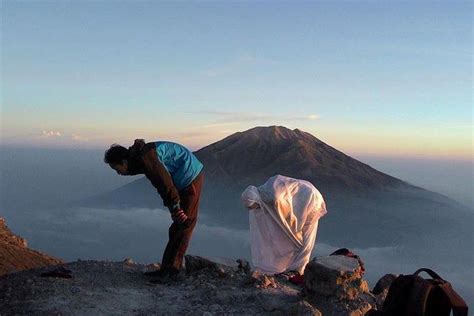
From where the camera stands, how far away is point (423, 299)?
2699mm

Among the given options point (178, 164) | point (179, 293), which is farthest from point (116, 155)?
point (179, 293)

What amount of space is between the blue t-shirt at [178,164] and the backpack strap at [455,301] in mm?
3875

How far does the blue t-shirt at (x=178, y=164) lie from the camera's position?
623cm

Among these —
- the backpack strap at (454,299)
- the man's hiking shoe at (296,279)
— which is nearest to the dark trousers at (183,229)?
the man's hiking shoe at (296,279)

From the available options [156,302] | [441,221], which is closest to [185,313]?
[156,302]

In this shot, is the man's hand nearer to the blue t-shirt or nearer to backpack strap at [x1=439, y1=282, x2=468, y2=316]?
the blue t-shirt

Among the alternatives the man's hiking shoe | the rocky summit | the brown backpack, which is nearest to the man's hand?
the rocky summit


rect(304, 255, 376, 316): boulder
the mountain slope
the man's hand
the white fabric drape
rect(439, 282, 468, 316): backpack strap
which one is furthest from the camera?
the mountain slope

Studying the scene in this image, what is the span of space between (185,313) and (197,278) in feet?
3.52

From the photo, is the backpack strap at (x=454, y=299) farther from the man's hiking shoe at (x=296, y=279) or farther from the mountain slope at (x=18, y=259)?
the mountain slope at (x=18, y=259)

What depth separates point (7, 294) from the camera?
5.56 meters

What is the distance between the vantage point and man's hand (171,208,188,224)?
19.9ft

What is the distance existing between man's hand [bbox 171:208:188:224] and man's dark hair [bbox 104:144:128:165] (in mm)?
800

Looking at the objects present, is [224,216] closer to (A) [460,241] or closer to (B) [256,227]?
(A) [460,241]
